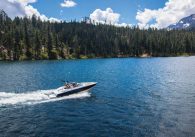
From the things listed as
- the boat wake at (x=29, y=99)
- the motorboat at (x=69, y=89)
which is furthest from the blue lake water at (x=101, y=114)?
the motorboat at (x=69, y=89)

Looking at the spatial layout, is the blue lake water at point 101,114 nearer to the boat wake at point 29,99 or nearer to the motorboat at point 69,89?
the boat wake at point 29,99

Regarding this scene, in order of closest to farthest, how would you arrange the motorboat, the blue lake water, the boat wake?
the blue lake water
the boat wake
the motorboat

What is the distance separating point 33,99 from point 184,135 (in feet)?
82.7

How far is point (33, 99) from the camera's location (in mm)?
44812

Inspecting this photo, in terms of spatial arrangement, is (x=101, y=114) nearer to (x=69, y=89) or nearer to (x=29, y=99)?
(x=69, y=89)

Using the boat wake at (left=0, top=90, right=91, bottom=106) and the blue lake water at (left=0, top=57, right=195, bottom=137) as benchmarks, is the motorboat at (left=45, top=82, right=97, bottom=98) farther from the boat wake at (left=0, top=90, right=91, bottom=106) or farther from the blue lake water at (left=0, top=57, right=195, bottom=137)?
the blue lake water at (left=0, top=57, right=195, bottom=137)

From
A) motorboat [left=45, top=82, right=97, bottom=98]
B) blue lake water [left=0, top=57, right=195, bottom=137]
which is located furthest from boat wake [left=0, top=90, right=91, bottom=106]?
motorboat [left=45, top=82, right=97, bottom=98]

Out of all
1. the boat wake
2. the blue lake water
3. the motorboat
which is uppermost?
the motorboat

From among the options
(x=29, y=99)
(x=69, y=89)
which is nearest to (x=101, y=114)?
(x=69, y=89)

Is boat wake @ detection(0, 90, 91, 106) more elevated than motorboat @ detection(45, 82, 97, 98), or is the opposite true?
motorboat @ detection(45, 82, 97, 98)

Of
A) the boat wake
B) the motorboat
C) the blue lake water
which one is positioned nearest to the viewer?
the blue lake water

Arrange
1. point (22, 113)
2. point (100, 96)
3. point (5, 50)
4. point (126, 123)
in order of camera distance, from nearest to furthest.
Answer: point (126, 123)
point (22, 113)
point (100, 96)
point (5, 50)

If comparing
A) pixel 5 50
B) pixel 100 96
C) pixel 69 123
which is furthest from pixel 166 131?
pixel 5 50

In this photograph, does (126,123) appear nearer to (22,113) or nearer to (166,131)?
(166,131)
